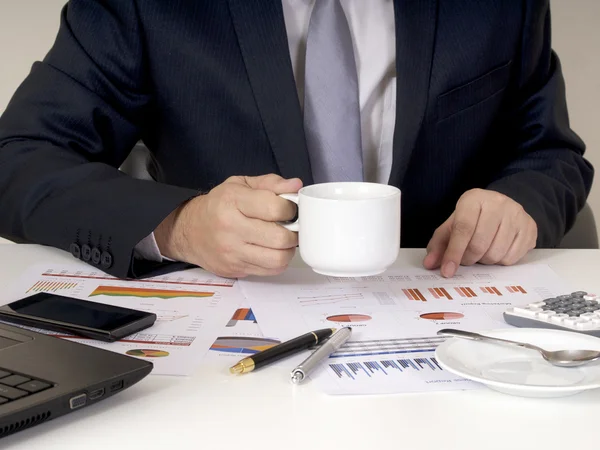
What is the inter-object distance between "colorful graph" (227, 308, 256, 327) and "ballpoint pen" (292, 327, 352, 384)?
0.12 m

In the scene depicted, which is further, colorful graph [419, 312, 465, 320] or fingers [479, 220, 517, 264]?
fingers [479, 220, 517, 264]

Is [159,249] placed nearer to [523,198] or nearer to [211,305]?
[211,305]

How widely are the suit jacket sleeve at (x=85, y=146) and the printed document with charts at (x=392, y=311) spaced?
19 centimetres

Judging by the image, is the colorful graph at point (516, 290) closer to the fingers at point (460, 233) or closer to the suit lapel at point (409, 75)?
the fingers at point (460, 233)

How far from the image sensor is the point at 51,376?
2.35 ft

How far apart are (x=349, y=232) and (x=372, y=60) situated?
0.68 m

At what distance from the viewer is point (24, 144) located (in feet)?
4.35

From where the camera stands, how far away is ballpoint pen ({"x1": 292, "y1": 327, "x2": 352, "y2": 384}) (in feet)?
2.57


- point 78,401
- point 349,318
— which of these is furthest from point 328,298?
point 78,401

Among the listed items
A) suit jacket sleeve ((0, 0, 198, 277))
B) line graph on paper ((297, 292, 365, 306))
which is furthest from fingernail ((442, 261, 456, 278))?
suit jacket sleeve ((0, 0, 198, 277))

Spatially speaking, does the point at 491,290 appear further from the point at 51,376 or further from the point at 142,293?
the point at 51,376

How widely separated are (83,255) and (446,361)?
587mm

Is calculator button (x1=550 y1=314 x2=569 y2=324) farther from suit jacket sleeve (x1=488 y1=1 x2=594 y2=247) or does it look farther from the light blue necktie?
the light blue necktie

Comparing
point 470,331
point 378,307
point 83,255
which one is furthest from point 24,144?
point 470,331
